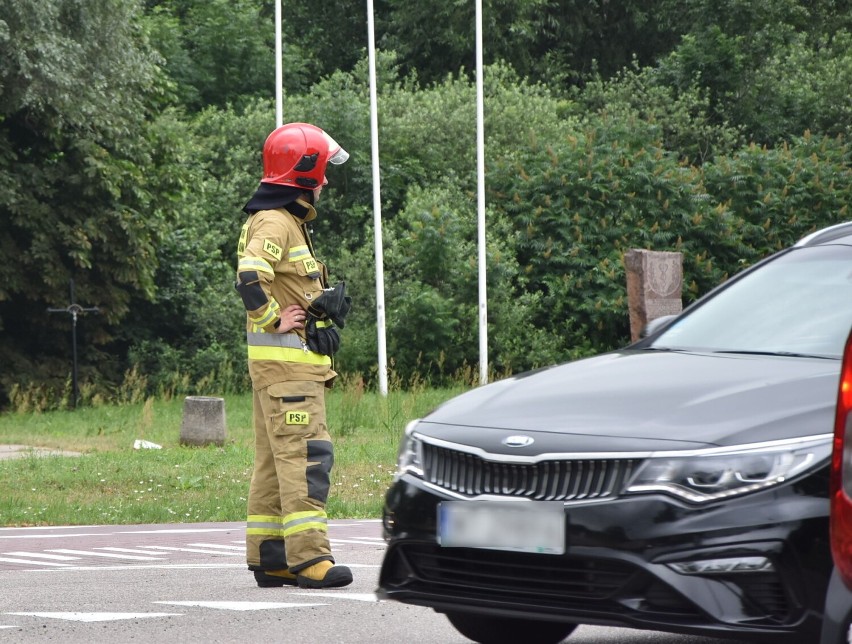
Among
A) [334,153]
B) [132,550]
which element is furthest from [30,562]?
[334,153]

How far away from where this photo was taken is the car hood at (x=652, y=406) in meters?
4.97

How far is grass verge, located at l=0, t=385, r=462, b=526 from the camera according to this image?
13.2 meters

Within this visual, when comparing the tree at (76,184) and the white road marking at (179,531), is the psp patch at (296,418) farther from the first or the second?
the tree at (76,184)

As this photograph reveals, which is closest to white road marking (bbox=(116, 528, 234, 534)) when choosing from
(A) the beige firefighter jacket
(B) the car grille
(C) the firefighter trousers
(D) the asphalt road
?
(D) the asphalt road

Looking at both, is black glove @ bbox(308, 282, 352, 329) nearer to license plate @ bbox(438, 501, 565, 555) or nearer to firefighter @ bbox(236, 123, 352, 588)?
firefighter @ bbox(236, 123, 352, 588)

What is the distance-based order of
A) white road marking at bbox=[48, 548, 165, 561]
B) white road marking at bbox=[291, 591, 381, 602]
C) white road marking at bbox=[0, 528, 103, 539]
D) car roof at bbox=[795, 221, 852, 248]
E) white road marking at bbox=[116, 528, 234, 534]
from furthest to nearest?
white road marking at bbox=[116, 528, 234, 534] < white road marking at bbox=[0, 528, 103, 539] < white road marking at bbox=[48, 548, 165, 561] < white road marking at bbox=[291, 591, 381, 602] < car roof at bbox=[795, 221, 852, 248]

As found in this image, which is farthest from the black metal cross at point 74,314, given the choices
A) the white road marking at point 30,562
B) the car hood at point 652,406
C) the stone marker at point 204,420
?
the car hood at point 652,406

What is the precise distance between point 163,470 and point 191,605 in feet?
28.4

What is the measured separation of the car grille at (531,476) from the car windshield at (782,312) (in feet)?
3.38

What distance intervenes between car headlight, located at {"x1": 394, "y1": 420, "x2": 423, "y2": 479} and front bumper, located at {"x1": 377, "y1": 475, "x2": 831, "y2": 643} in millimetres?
426

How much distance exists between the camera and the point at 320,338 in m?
7.59

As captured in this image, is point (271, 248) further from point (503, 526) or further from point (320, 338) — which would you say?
point (503, 526)

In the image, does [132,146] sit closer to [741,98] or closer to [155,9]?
[155,9]

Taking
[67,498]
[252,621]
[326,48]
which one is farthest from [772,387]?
[326,48]
